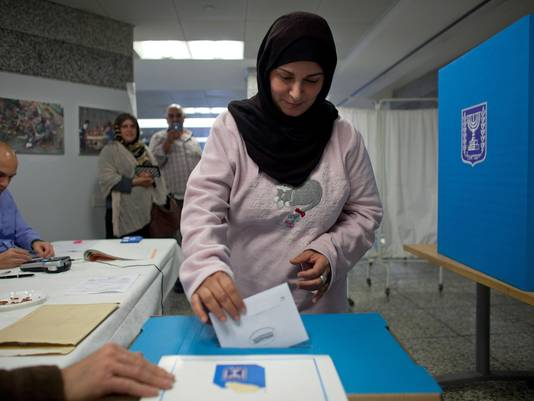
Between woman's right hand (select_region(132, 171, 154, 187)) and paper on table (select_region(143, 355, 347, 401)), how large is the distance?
2.59m

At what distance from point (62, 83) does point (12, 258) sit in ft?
7.91

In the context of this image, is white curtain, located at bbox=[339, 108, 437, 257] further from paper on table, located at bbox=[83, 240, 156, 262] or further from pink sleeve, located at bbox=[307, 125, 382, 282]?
pink sleeve, located at bbox=[307, 125, 382, 282]

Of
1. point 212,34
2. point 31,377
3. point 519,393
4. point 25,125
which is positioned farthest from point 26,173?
point 519,393

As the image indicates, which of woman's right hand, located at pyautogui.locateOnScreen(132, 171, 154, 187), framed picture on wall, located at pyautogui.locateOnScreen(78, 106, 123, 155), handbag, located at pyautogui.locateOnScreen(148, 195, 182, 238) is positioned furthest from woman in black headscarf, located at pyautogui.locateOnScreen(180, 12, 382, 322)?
framed picture on wall, located at pyautogui.locateOnScreen(78, 106, 123, 155)

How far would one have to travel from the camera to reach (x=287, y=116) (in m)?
1.04

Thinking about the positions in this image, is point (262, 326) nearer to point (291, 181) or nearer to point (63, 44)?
point (291, 181)

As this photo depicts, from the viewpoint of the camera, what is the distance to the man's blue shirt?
1902 mm

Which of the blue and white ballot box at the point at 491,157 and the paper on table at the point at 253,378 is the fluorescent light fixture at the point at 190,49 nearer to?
the blue and white ballot box at the point at 491,157

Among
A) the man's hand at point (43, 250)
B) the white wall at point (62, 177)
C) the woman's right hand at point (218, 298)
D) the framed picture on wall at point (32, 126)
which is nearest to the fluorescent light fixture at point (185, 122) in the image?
the white wall at point (62, 177)

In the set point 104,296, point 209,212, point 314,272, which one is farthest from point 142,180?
point 314,272

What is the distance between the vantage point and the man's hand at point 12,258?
1623 millimetres

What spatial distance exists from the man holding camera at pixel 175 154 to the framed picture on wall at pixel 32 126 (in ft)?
2.70

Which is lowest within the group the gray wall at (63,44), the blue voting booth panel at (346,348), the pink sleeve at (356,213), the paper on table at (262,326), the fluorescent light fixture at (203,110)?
the blue voting booth panel at (346,348)

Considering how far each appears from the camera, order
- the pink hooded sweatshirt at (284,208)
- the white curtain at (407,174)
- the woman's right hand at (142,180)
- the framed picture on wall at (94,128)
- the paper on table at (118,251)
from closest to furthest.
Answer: the pink hooded sweatshirt at (284,208) < the paper on table at (118,251) < the woman's right hand at (142,180) < the framed picture on wall at (94,128) < the white curtain at (407,174)
